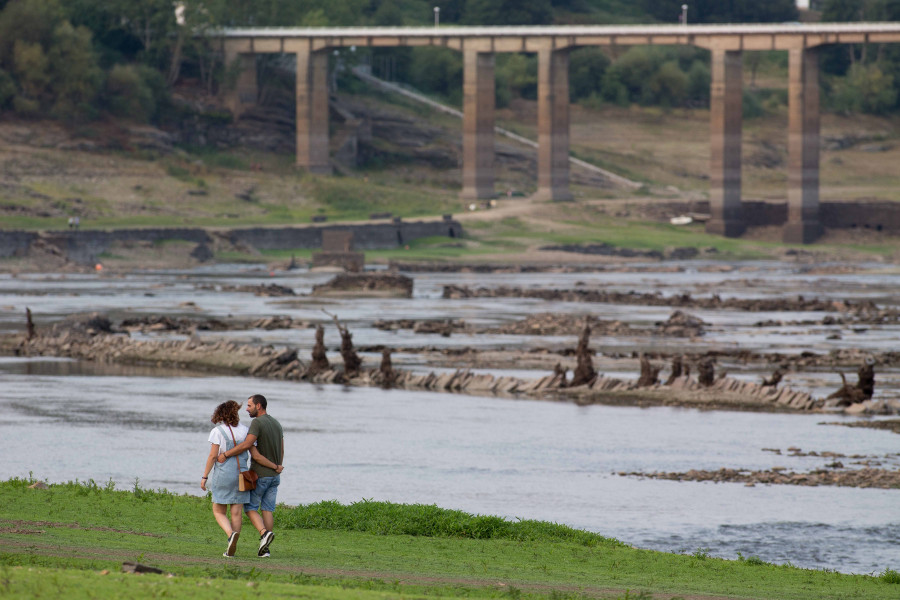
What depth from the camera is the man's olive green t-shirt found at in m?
18.5

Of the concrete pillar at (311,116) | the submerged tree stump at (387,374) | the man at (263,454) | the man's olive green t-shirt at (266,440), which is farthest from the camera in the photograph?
the concrete pillar at (311,116)

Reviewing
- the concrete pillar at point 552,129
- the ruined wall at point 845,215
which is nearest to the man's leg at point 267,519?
the concrete pillar at point 552,129

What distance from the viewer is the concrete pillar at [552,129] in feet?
491

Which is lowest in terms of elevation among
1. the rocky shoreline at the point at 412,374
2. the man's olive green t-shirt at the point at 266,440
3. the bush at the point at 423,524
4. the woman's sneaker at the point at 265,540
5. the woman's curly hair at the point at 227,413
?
the rocky shoreline at the point at 412,374

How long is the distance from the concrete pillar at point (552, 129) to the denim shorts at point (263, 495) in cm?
13127

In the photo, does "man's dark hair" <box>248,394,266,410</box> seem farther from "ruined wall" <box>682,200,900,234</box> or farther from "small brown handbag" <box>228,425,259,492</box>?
"ruined wall" <box>682,200,900,234</box>

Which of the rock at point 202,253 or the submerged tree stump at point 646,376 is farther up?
the submerged tree stump at point 646,376

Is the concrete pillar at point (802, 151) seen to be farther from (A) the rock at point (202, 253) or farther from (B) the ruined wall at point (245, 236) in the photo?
(A) the rock at point (202, 253)

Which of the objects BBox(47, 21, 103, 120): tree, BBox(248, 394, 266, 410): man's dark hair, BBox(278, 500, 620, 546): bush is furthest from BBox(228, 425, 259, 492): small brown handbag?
BBox(47, 21, 103, 120): tree

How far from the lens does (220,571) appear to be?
57.6 feet

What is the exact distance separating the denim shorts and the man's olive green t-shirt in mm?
163

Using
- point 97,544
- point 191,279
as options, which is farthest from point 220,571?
point 191,279

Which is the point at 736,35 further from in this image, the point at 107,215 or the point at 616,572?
the point at 616,572

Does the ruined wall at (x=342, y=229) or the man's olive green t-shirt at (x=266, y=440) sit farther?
the ruined wall at (x=342, y=229)
